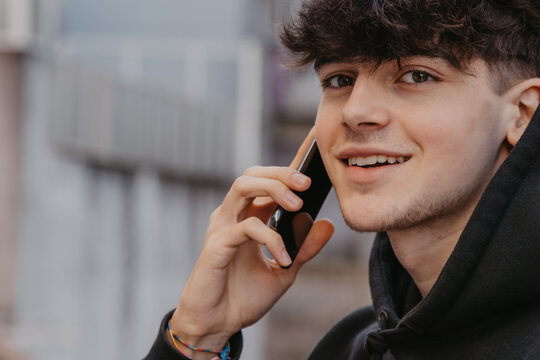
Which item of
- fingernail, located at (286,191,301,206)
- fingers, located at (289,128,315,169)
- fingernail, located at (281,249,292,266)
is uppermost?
fingers, located at (289,128,315,169)

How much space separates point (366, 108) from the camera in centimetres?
181

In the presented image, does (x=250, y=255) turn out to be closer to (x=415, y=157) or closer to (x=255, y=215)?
(x=255, y=215)

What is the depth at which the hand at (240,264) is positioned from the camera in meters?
2.14

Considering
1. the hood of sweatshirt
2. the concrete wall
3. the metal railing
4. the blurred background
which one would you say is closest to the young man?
the hood of sweatshirt

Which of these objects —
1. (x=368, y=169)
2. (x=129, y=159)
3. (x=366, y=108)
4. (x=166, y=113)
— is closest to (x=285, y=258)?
(x=368, y=169)

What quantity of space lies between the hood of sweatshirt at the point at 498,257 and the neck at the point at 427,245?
0.60 ft

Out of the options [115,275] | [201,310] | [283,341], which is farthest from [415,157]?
[283,341]

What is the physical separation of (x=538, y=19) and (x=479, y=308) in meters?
0.63

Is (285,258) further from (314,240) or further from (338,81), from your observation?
(338,81)

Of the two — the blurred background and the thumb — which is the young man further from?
the blurred background

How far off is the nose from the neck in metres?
0.26

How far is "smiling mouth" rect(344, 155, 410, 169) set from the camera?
5.96ft

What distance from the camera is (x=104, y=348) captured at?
7656 millimetres

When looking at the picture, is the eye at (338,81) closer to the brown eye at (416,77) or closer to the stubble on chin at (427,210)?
the brown eye at (416,77)
